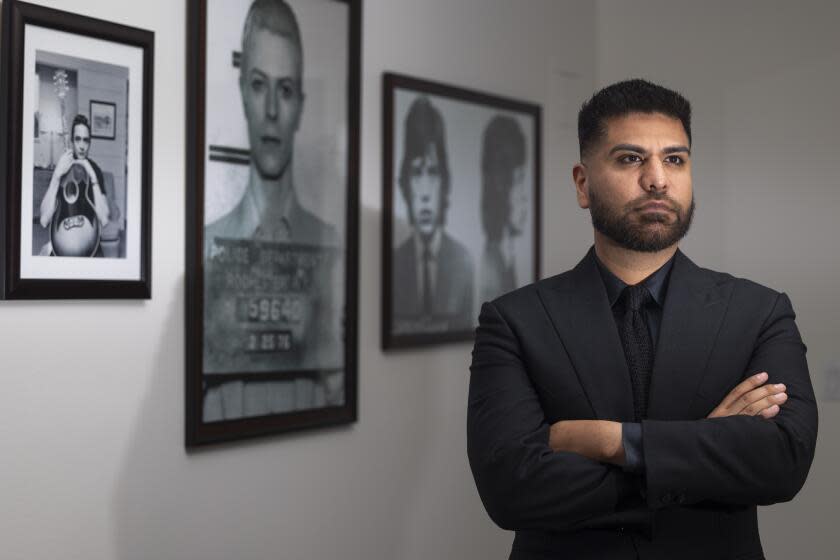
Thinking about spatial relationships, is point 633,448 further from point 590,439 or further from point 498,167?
point 498,167

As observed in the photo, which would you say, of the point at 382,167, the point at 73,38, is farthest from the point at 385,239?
the point at 73,38

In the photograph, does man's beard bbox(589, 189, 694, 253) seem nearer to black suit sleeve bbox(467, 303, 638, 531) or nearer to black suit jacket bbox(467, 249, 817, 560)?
A: black suit jacket bbox(467, 249, 817, 560)

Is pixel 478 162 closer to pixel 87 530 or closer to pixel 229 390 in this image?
pixel 229 390

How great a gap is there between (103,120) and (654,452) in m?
1.43

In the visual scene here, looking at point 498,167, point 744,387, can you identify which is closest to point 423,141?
point 498,167

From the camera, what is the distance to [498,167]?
3656 mm

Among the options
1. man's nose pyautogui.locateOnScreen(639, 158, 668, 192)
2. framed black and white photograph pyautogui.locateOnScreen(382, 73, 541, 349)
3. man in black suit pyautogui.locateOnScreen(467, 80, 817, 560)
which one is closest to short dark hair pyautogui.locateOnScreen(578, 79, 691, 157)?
man in black suit pyautogui.locateOnScreen(467, 80, 817, 560)

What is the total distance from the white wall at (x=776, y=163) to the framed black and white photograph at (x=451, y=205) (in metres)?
0.65

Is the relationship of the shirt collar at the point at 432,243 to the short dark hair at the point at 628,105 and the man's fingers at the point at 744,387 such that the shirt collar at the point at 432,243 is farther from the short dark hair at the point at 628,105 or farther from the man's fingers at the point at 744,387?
the man's fingers at the point at 744,387

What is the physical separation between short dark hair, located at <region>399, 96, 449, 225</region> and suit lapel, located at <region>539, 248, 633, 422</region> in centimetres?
110

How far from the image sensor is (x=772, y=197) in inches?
147

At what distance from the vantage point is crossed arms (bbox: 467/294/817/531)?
6.52ft

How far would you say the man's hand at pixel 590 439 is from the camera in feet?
6.64

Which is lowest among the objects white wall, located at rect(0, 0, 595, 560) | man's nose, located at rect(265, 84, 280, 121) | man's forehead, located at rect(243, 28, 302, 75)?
white wall, located at rect(0, 0, 595, 560)
